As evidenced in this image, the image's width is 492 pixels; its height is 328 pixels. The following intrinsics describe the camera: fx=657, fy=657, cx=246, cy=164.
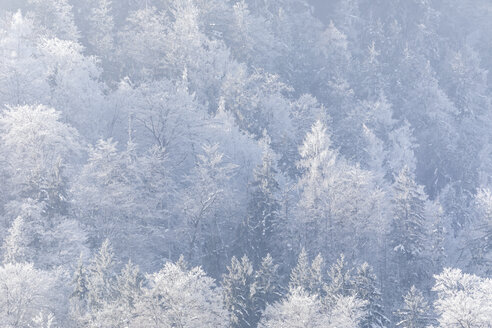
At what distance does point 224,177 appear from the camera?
5088 centimetres

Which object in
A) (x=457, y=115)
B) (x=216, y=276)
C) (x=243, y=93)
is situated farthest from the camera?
(x=457, y=115)

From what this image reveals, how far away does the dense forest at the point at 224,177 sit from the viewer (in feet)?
128

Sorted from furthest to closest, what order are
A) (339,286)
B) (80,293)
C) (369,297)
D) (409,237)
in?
(409,237) → (369,297) → (339,286) → (80,293)

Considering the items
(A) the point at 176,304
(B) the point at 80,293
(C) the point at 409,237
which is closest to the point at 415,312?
(C) the point at 409,237

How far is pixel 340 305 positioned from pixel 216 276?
12.3 m

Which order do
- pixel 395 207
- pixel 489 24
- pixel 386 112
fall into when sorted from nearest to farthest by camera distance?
pixel 395 207, pixel 386 112, pixel 489 24

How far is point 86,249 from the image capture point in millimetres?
41406

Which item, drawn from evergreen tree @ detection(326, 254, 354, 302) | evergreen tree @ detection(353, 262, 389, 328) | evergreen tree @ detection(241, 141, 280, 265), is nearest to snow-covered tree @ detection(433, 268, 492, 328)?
evergreen tree @ detection(353, 262, 389, 328)

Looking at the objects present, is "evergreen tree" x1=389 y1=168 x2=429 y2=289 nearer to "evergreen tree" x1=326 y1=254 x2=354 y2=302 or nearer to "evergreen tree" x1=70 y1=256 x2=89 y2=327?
"evergreen tree" x1=326 y1=254 x2=354 y2=302

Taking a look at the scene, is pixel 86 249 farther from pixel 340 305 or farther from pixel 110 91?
pixel 110 91

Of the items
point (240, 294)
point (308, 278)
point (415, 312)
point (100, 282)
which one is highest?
point (100, 282)

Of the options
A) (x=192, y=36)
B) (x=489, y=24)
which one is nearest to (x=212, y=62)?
(x=192, y=36)

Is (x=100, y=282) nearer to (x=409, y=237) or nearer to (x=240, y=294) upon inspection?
(x=240, y=294)

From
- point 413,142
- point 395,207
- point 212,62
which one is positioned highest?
point 212,62
